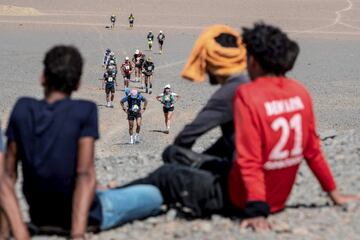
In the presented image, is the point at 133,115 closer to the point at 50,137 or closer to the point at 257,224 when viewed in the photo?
the point at 257,224

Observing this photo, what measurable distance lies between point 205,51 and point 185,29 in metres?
57.0

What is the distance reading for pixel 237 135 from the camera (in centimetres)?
552

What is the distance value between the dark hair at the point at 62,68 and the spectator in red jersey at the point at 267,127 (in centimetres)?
109

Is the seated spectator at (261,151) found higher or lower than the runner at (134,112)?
higher

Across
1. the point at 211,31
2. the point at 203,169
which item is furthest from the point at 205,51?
the point at 203,169

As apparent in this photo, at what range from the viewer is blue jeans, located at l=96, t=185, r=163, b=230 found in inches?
225

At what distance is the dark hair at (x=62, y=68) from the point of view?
17.0 ft

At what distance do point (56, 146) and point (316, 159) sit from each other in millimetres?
1976

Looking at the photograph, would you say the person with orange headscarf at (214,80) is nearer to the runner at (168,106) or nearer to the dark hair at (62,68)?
the dark hair at (62,68)

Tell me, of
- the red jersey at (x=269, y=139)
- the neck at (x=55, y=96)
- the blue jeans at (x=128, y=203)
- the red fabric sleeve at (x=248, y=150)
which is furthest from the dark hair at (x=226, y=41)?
the neck at (x=55, y=96)

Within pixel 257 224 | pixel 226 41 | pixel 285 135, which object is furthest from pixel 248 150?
pixel 226 41

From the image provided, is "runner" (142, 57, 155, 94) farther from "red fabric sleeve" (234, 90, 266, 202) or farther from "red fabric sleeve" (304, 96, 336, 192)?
"red fabric sleeve" (234, 90, 266, 202)

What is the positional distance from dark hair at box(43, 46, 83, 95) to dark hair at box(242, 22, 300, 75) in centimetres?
120

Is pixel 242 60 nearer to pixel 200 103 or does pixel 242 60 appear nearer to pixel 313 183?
pixel 313 183
